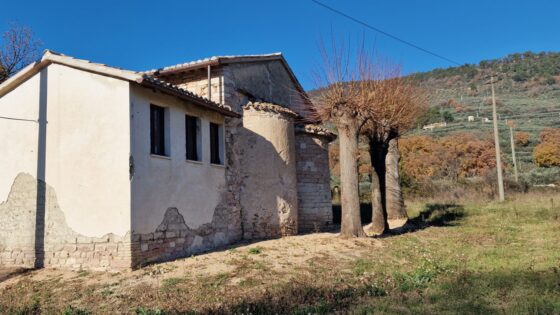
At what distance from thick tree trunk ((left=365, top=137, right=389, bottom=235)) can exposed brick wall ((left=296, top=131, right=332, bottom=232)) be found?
186 centimetres

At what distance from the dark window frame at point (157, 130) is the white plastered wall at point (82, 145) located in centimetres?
96

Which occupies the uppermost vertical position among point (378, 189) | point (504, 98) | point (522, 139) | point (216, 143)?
point (504, 98)

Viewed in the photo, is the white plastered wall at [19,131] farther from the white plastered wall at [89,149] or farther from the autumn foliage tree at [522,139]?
the autumn foliage tree at [522,139]

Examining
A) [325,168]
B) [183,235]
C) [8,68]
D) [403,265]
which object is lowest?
[403,265]

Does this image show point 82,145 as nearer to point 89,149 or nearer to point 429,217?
point 89,149

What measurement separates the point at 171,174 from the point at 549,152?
3289 cm

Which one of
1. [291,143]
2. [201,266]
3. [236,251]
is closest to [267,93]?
[291,143]

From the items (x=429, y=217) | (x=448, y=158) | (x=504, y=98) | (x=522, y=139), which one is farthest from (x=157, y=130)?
(x=504, y=98)

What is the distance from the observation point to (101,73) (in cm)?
934

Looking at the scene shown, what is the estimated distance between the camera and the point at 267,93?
15344mm

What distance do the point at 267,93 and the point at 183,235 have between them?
6.70 metres

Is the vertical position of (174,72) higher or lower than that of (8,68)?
lower

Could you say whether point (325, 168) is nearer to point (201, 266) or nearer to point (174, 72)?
point (174, 72)

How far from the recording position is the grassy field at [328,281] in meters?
5.95
